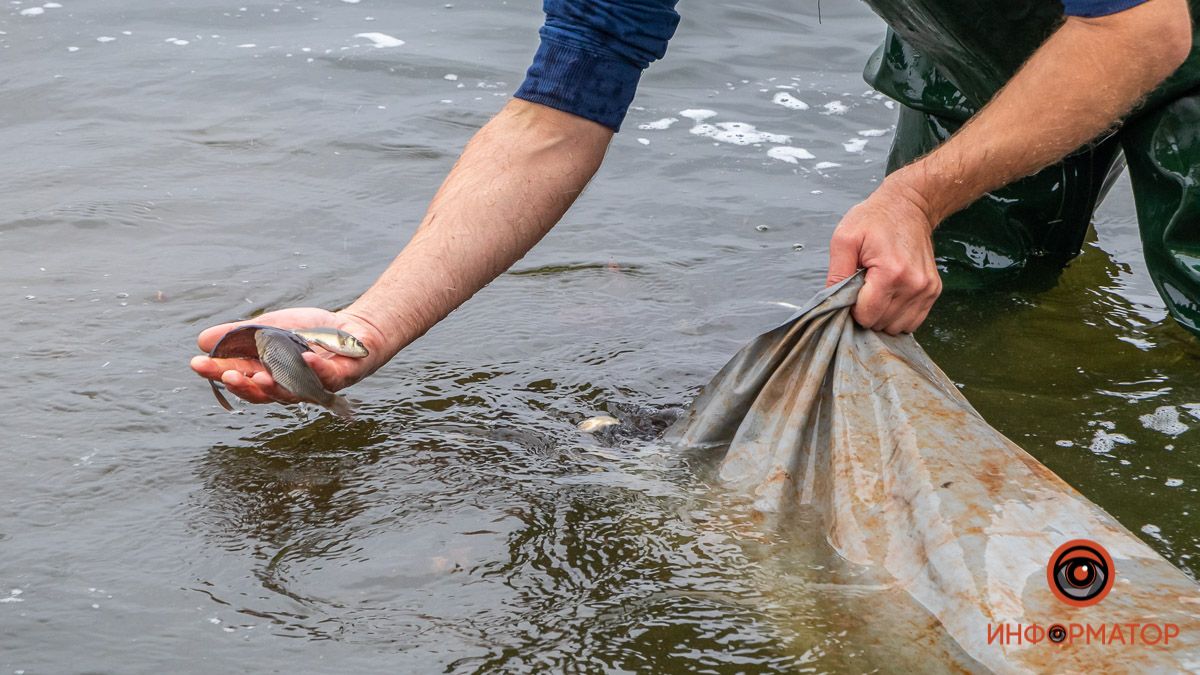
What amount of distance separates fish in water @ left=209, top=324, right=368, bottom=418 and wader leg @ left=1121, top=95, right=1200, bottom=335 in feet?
8.47

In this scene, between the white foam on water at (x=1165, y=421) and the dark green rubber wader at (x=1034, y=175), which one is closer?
the white foam on water at (x=1165, y=421)

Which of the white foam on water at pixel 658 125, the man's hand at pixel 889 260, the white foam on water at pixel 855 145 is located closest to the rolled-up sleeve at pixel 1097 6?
the man's hand at pixel 889 260

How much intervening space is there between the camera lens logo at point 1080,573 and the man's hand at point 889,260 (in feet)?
2.34

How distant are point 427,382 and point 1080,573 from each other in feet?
6.95

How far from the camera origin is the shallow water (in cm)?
256

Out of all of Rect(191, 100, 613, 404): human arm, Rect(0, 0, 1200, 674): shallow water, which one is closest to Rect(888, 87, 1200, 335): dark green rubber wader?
Rect(0, 0, 1200, 674): shallow water

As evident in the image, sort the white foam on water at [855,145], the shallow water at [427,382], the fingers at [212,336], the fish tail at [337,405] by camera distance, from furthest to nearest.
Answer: the white foam on water at [855,145]
the fish tail at [337,405]
the fingers at [212,336]
the shallow water at [427,382]

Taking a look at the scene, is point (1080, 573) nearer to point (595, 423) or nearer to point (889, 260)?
point (889, 260)

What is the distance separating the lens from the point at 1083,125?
2.99 metres

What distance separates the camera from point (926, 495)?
2488 millimetres

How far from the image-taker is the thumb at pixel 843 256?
2855 mm

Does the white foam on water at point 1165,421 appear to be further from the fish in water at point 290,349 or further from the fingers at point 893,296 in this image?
the fish in water at point 290,349

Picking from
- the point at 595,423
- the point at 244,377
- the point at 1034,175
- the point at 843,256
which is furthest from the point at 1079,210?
the point at 244,377

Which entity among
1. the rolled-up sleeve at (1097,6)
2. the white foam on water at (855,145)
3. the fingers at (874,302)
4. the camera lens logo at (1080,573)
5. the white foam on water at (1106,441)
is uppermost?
the rolled-up sleeve at (1097,6)
